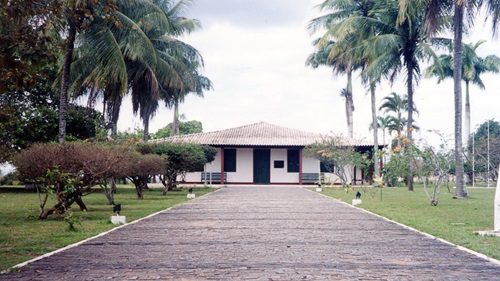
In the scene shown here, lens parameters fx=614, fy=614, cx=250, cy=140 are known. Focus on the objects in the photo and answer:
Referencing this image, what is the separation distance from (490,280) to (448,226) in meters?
6.14

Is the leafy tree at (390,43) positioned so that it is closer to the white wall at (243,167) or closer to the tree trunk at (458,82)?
the tree trunk at (458,82)

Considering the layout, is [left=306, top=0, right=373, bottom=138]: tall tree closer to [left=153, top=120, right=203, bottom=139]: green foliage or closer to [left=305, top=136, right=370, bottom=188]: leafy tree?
[left=305, top=136, right=370, bottom=188]: leafy tree

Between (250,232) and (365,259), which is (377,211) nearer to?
(250,232)

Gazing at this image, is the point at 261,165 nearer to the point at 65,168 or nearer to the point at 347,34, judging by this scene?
the point at 347,34

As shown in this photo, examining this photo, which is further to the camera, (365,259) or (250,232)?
(250,232)

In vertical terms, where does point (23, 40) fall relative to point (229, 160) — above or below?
above

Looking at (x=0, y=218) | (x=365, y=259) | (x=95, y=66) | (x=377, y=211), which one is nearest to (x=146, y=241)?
(x=365, y=259)

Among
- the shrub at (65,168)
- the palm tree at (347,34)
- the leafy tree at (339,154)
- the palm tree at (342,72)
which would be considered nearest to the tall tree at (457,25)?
the palm tree at (347,34)

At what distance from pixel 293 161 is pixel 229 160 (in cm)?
444

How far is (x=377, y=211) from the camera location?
17.0m

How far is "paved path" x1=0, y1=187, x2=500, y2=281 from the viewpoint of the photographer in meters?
6.87

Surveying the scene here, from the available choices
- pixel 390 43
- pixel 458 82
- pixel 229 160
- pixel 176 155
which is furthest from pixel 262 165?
pixel 458 82

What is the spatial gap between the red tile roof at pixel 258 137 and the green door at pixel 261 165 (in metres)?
1.07

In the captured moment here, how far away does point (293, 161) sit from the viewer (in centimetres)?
4250
